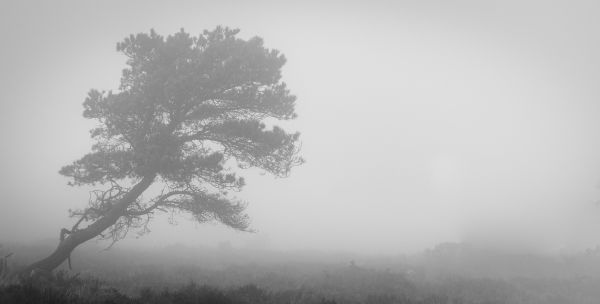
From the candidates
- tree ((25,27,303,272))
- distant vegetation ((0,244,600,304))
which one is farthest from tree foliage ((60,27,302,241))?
distant vegetation ((0,244,600,304))

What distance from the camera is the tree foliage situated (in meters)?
12.5

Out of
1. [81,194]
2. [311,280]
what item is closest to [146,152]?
[311,280]

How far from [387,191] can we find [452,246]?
82.5 meters

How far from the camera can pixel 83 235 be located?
1180 centimetres

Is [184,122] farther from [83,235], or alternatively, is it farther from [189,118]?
[83,235]

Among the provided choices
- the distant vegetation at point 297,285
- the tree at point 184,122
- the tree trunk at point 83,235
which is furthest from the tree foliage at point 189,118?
the distant vegetation at point 297,285

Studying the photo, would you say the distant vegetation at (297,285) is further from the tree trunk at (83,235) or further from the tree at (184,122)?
the tree at (184,122)

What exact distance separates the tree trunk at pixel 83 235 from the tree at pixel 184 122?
33 millimetres

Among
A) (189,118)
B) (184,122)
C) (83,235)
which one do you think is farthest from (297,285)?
(83,235)

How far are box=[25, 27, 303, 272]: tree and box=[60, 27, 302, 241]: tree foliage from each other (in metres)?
0.04

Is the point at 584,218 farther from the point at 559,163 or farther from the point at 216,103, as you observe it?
the point at 559,163

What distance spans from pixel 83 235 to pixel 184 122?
16.8ft

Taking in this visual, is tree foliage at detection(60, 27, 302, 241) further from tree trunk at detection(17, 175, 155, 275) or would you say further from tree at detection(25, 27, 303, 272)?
tree trunk at detection(17, 175, 155, 275)

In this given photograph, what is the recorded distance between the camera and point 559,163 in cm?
12631
